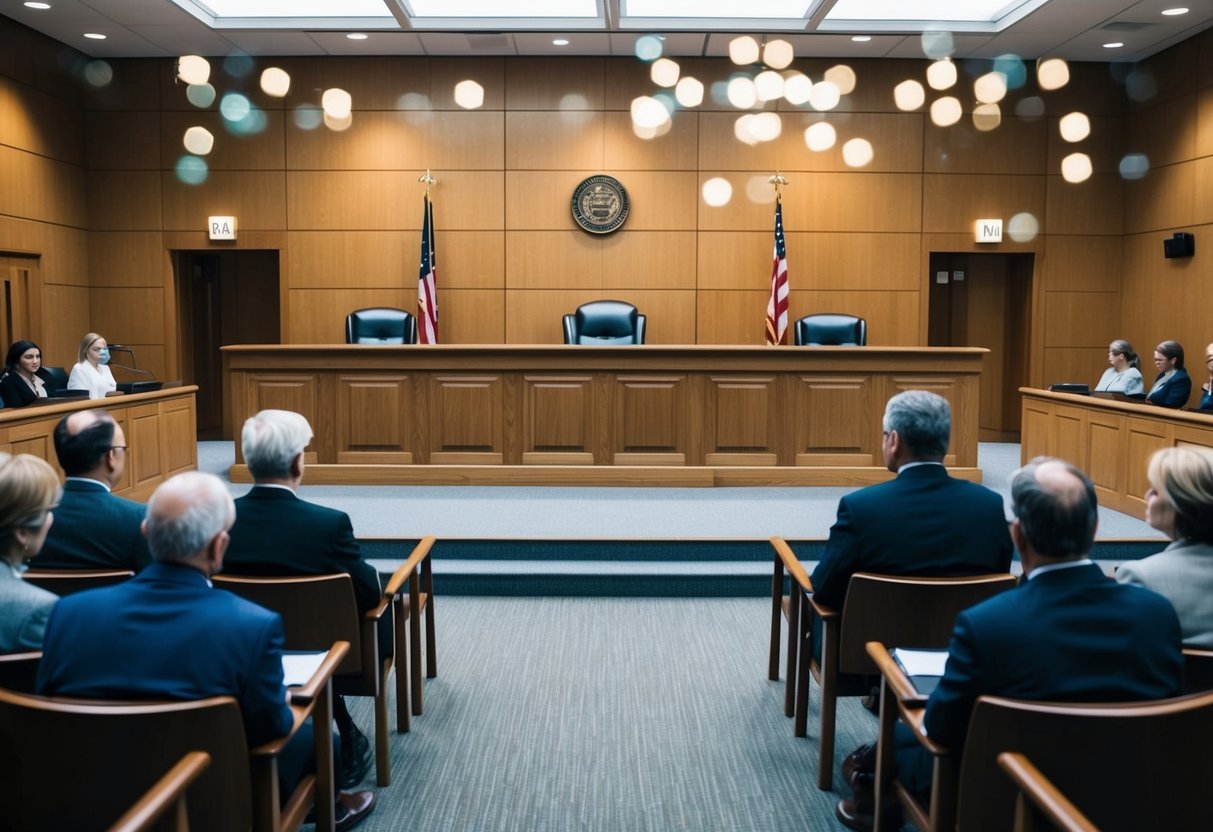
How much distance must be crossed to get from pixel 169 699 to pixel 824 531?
4049 millimetres

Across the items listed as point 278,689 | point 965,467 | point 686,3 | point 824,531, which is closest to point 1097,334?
point 965,467

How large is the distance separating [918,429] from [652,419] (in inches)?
162

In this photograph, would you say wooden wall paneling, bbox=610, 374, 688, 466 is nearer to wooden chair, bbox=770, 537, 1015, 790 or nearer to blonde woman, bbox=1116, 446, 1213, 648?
wooden chair, bbox=770, 537, 1015, 790

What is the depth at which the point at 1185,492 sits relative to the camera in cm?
193

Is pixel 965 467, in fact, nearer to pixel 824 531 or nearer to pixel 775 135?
pixel 824 531

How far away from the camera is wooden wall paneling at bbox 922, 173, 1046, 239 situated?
29.8 feet

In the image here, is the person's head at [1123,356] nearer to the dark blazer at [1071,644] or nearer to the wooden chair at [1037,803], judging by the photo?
the dark blazer at [1071,644]

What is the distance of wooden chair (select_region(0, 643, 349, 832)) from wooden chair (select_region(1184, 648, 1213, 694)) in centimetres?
176

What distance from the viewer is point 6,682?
183cm

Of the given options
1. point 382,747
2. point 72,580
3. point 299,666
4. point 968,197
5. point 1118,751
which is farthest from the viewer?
point 968,197

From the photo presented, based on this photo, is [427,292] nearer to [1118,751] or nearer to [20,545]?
[20,545]

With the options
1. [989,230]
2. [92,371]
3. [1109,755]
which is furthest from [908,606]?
[989,230]

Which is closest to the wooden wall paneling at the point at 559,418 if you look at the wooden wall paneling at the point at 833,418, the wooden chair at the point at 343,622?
the wooden wall paneling at the point at 833,418

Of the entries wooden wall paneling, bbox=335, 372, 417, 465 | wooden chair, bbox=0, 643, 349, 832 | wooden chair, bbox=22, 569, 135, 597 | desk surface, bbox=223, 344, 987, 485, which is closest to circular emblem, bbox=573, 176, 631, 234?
desk surface, bbox=223, 344, 987, 485
